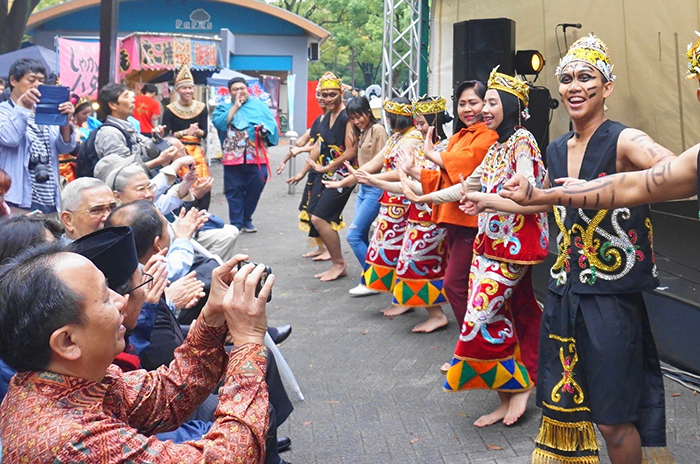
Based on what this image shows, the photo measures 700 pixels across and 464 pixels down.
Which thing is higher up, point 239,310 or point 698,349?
→ point 239,310

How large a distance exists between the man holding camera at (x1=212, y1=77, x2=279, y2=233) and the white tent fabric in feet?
10.5

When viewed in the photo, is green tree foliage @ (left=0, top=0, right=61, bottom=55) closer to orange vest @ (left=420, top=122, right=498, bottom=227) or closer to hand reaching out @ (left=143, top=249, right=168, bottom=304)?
orange vest @ (left=420, top=122, right=498, bottom=227)

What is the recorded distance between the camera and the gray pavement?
3.96 metres

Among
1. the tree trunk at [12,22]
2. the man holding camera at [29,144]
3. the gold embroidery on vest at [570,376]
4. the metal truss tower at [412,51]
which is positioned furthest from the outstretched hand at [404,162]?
the tree trunk at [12,22]

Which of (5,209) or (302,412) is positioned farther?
(302,412)

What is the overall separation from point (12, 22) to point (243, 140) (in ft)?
23.8

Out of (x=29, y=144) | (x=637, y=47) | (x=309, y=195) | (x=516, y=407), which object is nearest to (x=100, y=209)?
(x=29, y=144)

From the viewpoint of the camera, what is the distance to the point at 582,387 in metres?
3.21

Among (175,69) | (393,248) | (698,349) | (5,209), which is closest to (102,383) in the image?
(5,209)

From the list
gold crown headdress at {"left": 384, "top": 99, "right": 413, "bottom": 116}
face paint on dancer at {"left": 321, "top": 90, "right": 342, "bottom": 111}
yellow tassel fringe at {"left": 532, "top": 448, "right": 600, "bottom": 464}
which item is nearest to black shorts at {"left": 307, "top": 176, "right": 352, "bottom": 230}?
face paint on dancer at {"left": 321, "top": 90, "right": 342, "bottom": 111}

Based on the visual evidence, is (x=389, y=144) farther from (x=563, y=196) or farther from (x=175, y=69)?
(x=175, y=69)

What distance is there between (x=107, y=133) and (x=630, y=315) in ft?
15.0

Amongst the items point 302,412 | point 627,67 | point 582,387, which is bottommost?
point 302,412

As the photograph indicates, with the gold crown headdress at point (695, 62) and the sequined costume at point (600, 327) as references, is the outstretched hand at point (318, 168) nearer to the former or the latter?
the sequined costume at point (600, 327)
